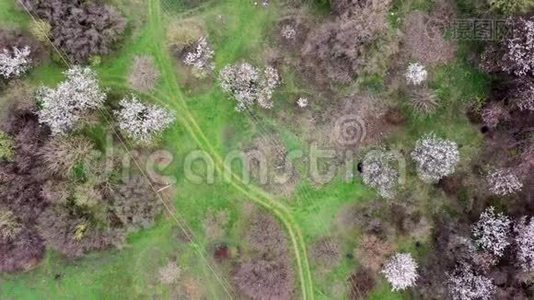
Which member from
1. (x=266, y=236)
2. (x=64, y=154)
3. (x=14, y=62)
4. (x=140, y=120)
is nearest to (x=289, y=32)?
(x=140, y=120)

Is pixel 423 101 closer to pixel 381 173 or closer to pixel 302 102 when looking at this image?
pixel 381 173

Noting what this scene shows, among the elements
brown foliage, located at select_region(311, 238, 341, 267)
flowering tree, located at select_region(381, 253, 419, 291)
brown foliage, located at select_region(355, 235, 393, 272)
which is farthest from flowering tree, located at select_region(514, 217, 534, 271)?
brown foliage, located at select_region(311, 238, 341, 267)

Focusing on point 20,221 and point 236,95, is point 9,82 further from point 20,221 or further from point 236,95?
point 236,95

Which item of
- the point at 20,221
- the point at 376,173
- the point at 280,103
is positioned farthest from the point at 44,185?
the point at 376,173

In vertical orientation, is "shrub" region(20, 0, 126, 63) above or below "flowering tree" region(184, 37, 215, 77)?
above

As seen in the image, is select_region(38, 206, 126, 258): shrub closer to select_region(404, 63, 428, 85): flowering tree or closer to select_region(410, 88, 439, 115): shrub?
select_region(410, 88, 439, 115): shrub

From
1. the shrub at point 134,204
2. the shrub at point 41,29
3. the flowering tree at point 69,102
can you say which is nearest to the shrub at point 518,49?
the shrub at point 134,204
